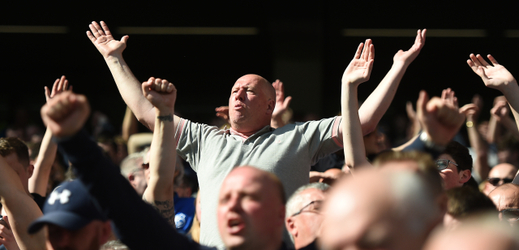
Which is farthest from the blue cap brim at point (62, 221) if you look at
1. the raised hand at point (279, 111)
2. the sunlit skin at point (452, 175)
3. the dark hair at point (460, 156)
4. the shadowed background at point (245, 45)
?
the shadowed background at point (245, 45)

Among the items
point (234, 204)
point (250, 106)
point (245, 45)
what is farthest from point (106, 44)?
point (245, 45)

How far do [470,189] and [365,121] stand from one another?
2.49ft

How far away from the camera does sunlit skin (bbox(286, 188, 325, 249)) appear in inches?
100

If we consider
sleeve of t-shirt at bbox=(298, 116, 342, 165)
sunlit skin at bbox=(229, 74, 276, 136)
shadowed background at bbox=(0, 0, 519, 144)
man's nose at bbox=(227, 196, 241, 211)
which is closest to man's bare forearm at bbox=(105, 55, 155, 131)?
sunlit skin at bbox=(229, 74, 276, 136)

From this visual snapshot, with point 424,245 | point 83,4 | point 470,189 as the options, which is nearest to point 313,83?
point 83,4

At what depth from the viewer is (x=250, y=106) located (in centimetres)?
344

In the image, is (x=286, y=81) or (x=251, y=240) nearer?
(x=251, y=240)

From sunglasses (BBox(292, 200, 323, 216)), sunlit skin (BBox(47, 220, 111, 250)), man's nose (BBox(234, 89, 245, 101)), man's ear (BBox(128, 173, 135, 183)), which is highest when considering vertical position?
man's nose (BBox(234, 89, 245, 101))

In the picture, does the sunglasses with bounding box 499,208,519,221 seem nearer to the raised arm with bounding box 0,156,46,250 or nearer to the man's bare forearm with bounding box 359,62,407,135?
the man's bare forearm with bounding box 359,62,407,135

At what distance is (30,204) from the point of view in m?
3.00

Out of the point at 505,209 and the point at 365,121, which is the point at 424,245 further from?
the point at 505,209

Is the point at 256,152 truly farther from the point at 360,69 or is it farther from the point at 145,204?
the point at 145,204

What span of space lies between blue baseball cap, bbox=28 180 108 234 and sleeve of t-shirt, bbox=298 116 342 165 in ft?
4.61

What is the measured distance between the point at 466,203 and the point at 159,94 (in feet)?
4.67
